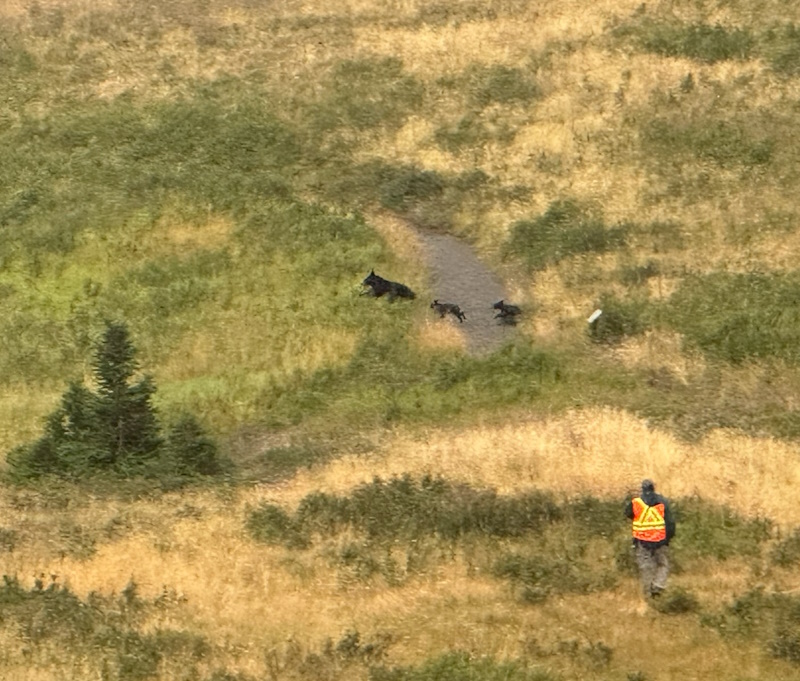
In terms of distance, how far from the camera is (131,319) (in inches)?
1356

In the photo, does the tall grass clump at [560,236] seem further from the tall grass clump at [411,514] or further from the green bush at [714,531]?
the green bush at [714,531]

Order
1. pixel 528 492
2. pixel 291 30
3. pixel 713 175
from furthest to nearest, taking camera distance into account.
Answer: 1. pixel 291 30
2. pixel 713 175
3. pixel 528 492

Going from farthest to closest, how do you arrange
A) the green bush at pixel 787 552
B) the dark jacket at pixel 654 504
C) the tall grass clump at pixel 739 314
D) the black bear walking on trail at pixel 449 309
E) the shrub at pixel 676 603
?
the black bear walking on trail at pixel 449 309 → the tall grass clump at pixel 739 314 → the green bush at pixel 787 552 → the shrub at pixel 676 603 → the dark jacket at pixel 654 504

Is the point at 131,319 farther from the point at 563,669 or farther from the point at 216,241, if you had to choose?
the point at 563,669

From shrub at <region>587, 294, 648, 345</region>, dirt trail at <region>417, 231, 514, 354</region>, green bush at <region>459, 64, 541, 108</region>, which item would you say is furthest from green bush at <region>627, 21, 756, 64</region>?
shrub at <region>587, 294, 648, 345</region>

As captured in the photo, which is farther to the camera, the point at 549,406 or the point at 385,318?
the point at 385,318

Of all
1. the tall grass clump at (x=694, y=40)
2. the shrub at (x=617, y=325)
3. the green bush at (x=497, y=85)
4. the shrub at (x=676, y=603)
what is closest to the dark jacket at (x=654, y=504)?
the shrub at (x=676, y=603)

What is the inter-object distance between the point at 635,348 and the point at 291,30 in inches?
864

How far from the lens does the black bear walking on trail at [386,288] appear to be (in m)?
33.6

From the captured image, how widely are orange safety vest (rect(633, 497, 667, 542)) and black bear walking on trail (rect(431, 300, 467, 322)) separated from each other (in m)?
14.3

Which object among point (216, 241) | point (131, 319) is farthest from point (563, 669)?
point (216, 241)

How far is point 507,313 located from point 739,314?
5533 mm

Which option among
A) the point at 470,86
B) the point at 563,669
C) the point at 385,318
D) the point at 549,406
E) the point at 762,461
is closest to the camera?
the point at 563,669

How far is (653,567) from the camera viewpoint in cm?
1895
